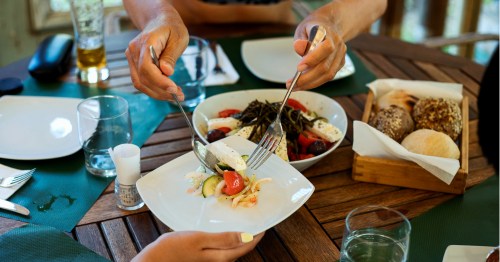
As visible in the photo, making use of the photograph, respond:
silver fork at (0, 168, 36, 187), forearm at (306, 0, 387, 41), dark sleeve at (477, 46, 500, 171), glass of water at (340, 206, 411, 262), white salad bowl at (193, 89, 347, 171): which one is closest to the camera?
dark sleeve at (477, 46, 500, 171)

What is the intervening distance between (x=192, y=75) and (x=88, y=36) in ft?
1.22

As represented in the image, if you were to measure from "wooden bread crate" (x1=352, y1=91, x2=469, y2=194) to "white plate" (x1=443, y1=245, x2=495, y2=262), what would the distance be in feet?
0.79

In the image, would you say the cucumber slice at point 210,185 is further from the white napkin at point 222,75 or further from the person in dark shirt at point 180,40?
the white napkin at point 222,75

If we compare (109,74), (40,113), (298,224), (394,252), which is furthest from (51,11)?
(394,252)

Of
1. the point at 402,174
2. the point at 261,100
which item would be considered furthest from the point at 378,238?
the point at 261,100

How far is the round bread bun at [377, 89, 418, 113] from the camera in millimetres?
1648

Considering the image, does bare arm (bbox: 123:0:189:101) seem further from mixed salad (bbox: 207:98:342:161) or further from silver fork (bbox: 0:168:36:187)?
silver fork (bbox: 0:168:36:187)

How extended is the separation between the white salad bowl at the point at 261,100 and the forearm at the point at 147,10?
0.85 ft

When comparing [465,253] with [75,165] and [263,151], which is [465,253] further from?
[75,165]

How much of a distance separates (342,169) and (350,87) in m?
0.47

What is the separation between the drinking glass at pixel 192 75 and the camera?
176 cm

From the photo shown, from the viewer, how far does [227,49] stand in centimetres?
210

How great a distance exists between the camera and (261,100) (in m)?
1.69

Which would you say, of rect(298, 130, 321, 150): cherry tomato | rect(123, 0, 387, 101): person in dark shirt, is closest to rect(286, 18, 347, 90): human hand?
rect(123, 0, 387, 101): person in dark shirt
